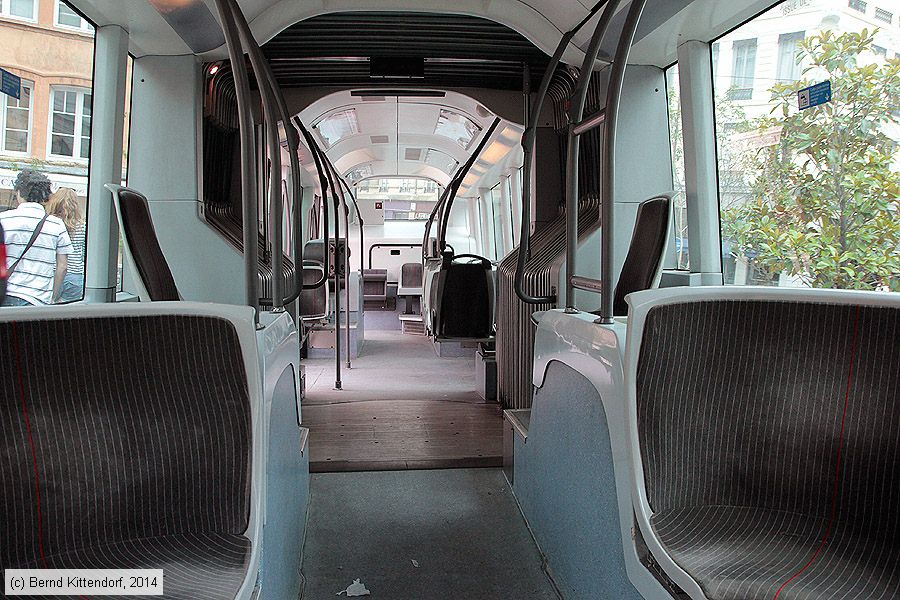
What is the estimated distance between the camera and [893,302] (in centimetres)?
136

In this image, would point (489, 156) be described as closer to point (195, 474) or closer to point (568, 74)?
point (568, 74)

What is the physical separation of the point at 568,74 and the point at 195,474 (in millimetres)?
3557

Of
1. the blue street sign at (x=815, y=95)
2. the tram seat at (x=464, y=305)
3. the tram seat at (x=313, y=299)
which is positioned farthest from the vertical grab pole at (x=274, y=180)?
the tram seat at (x=313, y=299)

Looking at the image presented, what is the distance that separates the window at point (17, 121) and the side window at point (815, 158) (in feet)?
9.99

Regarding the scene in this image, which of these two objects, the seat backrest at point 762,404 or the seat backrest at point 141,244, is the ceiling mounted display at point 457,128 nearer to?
the seat backrest at point 141,244

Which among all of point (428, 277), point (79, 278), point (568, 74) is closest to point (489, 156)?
point (428, 277)

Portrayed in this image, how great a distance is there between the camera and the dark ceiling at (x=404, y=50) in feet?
12.5

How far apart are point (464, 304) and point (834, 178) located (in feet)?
12.0

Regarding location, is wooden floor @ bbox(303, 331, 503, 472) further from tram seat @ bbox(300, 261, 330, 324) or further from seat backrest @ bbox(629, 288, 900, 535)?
seat backrest @ bbox(629, 288, 900, 535)

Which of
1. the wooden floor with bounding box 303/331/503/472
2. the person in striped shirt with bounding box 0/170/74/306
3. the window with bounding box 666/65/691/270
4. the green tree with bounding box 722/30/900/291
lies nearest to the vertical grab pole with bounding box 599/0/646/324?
the green tree with bounding box 722/30/900/291

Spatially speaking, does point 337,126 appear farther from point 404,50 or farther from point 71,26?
point 71,26

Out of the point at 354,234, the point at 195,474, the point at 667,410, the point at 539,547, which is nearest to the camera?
the point at 195,474

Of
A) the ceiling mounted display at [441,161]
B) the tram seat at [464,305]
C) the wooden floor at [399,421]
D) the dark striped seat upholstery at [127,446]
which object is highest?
the ceiling mounted display at [441,161]

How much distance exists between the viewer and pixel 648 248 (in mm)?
2889
